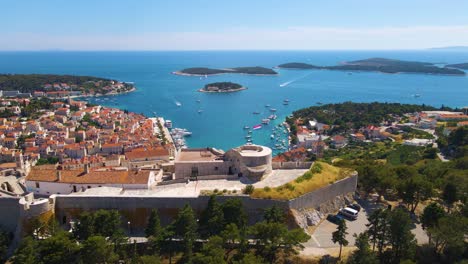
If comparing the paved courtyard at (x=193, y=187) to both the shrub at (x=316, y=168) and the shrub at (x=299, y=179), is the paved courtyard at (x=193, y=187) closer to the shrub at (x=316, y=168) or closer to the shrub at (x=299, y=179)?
the shrub at (x=299, y=179)

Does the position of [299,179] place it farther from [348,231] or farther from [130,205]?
[130,205]

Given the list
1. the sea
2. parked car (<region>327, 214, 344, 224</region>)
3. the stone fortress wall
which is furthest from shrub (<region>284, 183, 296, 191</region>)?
the sea

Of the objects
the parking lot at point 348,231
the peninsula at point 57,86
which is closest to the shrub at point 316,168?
the parking lot at point 348,231

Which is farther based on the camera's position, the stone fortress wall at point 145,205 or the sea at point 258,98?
the sea at point 258,98

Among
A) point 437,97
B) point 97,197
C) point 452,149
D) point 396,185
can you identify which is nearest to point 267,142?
point 452,149

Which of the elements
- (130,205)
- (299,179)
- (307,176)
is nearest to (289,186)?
(299,179)

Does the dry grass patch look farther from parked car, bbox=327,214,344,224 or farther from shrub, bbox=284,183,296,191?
parked car, bbox=327,214,344,224
